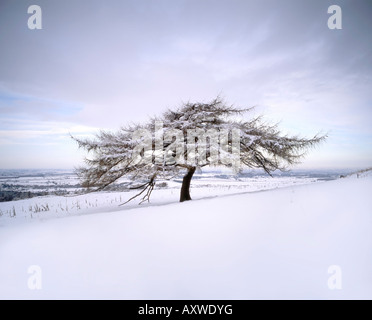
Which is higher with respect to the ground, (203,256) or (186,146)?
(186,146)

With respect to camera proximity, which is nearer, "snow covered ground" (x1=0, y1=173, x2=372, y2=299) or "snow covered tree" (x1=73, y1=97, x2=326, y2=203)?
"snow covered ground" (x1=0, y1=173, x2=372, y2=299)

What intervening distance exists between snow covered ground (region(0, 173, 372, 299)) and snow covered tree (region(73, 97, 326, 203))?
345 centimetres

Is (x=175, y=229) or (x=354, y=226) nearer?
(x=354, y=226)

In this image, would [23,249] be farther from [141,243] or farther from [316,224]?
[316,224]

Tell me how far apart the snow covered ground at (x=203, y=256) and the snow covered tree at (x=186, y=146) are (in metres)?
3.45

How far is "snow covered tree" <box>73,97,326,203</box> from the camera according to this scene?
6.30 metres

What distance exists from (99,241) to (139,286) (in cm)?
94

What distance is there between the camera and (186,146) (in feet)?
20.4

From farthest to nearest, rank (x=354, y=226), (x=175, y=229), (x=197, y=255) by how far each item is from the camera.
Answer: (x=175, y=229) < (x=354, y=226) < (x=197, y=255)

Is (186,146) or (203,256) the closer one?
(203,256)

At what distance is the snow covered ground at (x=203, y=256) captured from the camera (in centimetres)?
165

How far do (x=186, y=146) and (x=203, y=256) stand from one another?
4475mm
